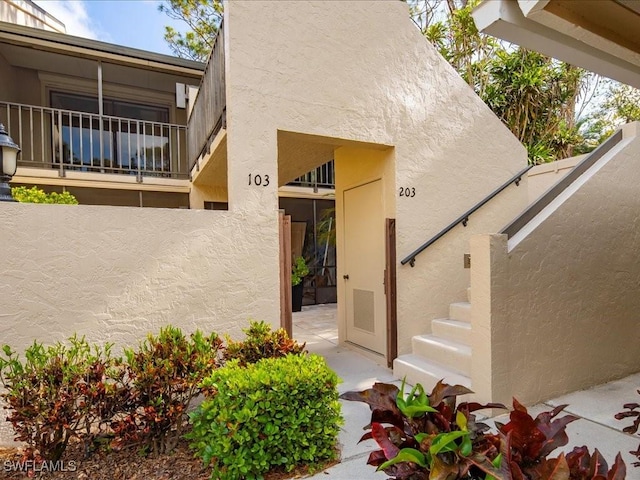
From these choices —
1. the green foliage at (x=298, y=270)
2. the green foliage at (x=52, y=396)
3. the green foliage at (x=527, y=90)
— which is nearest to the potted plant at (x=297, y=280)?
the green foliage at (x=298, y=270)

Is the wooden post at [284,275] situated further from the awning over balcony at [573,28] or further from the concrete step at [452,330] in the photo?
the awning over balcony at [573,28]

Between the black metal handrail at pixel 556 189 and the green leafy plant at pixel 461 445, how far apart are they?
2.34 metres

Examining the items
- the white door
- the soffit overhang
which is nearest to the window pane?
the soffit overhang

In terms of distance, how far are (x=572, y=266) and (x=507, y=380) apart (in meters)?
1.39

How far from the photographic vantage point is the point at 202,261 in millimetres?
3600

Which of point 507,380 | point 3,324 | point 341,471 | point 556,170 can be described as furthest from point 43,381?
point 556,170

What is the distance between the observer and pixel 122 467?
2725 mm

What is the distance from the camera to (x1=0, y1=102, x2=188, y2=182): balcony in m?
7.55

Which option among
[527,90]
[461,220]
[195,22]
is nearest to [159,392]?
[461,220]

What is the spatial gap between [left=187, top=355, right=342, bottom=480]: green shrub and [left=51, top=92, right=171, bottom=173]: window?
6661mm

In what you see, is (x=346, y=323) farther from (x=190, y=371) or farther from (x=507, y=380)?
(x=190, y=371)

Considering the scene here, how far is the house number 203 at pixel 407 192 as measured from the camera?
15.9 ft

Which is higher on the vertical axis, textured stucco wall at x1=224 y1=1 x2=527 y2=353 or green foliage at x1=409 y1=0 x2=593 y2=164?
green foliage at x1=409 y1=0 x2=593 y2=164

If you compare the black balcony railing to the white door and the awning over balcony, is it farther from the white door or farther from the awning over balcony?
the awning over balcony
